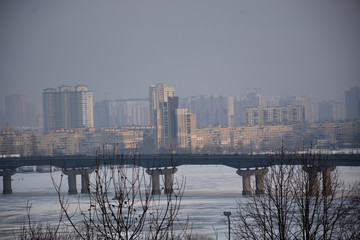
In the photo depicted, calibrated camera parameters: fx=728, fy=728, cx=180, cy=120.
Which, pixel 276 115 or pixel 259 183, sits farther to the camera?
pixel 276 115

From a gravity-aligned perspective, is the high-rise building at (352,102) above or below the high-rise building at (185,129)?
above

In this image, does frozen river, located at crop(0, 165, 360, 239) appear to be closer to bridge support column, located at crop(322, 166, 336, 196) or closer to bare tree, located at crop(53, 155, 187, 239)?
bare tree, located at crop(53, 155, 187, 239)

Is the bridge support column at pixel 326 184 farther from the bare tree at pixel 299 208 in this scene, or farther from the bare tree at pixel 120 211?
the bare tree at pixel 120 211

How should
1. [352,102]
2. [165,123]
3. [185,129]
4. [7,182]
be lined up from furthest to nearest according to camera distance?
1. [352,102]
2. [165,123]
3. [185,129]
4. [7,182]

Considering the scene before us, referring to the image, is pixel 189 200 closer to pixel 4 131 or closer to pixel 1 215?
pixel 1 215

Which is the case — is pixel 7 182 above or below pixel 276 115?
below

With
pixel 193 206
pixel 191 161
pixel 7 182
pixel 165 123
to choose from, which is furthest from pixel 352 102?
pixel 193 206

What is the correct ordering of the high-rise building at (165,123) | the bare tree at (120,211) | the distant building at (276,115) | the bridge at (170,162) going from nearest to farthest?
1. the bare tree at (120,211)
2. the bridge at (170,162)
3. the high-rise building at (165,123)
4. the distant building at (276,115)

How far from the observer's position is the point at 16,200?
44656 mm

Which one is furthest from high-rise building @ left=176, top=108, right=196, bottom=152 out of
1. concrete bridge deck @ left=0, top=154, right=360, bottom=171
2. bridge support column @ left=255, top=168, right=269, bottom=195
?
bridge support column @ left=255, top=168, right=269, bottom=195

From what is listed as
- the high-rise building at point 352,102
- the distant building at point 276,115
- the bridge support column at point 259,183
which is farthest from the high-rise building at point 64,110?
the bridge support column at point 259,183

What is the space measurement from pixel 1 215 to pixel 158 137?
92.5m

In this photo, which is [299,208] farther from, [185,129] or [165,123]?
[165,123]

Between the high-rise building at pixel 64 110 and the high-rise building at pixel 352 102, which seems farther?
the high-rise building at pixel 352 102
